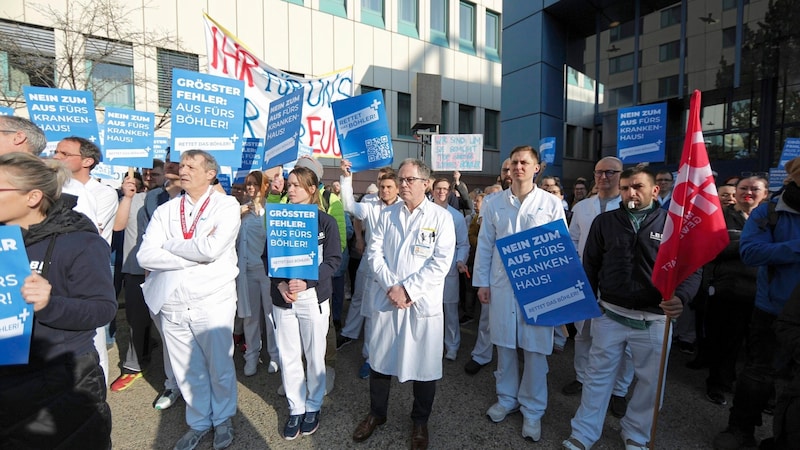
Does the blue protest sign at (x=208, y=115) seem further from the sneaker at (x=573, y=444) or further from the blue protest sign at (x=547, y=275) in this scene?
the sneaker at (x=573, y=444)

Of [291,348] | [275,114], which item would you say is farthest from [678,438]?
[275,114]

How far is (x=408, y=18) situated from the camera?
55.2 ft

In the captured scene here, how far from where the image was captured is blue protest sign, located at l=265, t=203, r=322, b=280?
120 inches

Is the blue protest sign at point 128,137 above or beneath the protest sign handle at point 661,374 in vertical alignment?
above

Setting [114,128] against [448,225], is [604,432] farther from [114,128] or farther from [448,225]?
[114,128]

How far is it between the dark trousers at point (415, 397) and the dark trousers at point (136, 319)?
9.08 feet

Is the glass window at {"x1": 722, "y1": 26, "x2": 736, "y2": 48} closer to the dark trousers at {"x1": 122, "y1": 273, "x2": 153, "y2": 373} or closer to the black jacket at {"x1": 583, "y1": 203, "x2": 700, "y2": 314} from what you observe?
the black jacket at {"x1": 583, "y1": 203, "x2": 700, "y2": 314}

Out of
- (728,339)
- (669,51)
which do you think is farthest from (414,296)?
(669,51)

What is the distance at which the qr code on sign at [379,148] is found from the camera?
4438mm

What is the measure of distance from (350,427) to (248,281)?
2016mm

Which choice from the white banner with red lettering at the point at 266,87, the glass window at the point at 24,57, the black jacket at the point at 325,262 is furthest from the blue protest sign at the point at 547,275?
the glass window at the point at 24,57

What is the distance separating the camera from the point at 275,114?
14.4 feet

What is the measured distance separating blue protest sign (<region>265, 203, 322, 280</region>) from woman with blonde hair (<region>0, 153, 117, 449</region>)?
4.12 ft

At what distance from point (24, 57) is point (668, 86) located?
15.6m
